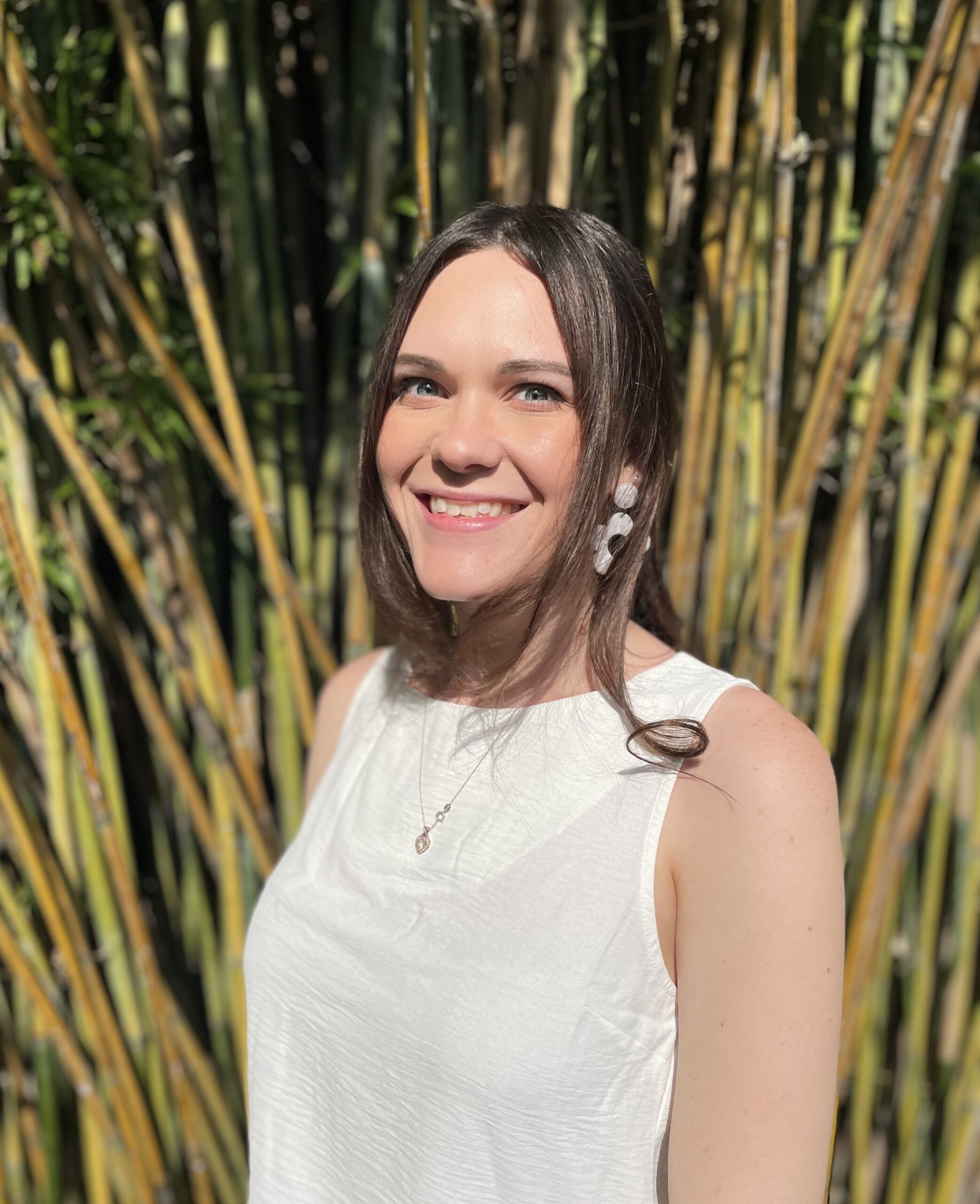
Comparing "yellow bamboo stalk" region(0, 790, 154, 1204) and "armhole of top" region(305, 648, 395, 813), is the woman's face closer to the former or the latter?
"armhole of top" region(305, 648, 395, 813)

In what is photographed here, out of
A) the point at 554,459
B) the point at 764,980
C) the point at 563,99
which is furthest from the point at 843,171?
the point at 764,980

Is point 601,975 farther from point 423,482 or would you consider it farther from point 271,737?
point 271,737

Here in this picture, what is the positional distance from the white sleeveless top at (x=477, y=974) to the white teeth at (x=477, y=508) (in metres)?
0.14

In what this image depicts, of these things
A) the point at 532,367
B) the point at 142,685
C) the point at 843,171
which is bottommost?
the point at 142,685

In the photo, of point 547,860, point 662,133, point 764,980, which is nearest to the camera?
point 764,980

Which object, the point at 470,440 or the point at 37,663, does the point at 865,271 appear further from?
the point at 37,663

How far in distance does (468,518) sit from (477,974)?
30 centimetres

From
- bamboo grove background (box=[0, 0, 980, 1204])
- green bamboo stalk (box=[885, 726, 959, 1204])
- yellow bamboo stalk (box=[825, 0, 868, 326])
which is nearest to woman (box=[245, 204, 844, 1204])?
bamboo grove background (box=[0, 0, 980, 1204])

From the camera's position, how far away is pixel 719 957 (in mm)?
552

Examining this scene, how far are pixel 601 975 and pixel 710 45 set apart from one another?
2.67ft

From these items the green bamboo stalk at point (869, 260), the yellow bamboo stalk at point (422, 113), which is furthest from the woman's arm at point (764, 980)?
the yellow bamboo stalk at point (422, 113)

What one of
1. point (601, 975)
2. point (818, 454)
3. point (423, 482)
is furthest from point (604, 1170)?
point (818, 454)

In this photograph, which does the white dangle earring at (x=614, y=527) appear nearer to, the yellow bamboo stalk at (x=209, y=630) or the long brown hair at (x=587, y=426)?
the long brown hair at (x=587, y=426)

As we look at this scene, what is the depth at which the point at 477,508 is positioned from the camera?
0.65 metres
